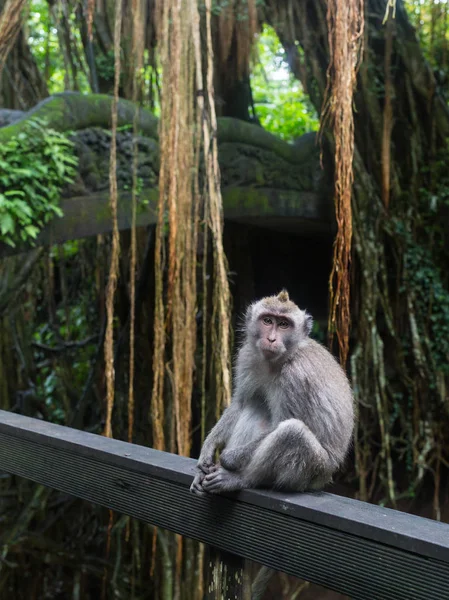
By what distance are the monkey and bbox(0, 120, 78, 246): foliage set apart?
1764mm

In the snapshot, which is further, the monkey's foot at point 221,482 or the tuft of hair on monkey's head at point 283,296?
the tuft of hair on monkey's head at point 283,296

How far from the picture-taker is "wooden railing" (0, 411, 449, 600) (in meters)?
1.26

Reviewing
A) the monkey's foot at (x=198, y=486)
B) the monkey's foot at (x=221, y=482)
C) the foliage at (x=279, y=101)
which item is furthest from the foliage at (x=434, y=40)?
the monkey's foot at (x=198, y=486)

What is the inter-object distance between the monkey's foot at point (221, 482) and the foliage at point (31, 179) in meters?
2.32

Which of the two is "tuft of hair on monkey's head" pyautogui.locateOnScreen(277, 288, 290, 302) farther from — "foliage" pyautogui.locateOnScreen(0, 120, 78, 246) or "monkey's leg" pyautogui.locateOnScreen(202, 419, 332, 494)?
"foliage" pyautogui.locateOnScreen(0, 120, 78, 246)

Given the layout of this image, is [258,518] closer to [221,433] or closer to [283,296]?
[221,433]

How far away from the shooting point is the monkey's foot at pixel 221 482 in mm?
1646

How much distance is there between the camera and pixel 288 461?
198cm

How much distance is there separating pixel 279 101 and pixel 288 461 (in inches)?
322

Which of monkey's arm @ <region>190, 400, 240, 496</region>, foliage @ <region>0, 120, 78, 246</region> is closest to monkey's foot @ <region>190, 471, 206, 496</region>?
monkey's arm @ <region>190, 400, 240, 496</region>

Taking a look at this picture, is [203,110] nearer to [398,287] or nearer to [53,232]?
[53,232]

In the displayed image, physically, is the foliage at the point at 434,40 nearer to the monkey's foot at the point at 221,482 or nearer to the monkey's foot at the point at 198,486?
the monkey's foot at the point at 221,482

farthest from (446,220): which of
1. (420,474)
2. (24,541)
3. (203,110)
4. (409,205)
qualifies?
(24,541)

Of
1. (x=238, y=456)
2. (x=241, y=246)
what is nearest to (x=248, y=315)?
(x=238, y=456)
